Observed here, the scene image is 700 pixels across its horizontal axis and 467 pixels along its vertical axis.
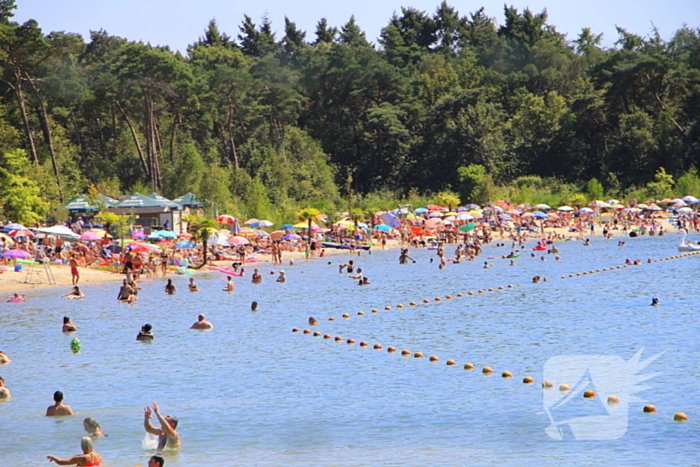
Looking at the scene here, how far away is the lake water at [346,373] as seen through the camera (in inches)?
531

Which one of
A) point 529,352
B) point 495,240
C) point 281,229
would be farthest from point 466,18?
point 529,352

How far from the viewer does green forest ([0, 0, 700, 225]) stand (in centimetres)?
5619

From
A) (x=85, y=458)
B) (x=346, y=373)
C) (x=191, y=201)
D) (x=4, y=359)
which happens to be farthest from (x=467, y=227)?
(x=85, y=458)

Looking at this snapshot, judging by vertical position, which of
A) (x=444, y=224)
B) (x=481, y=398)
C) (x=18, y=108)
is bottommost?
(x=481, y=398)

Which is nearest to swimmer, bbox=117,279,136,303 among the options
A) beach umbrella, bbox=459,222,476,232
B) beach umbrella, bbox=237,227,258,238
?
beach umbrella, bbox=237,227,258,238

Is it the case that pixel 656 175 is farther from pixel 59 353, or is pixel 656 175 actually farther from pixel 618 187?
pixel 59 353

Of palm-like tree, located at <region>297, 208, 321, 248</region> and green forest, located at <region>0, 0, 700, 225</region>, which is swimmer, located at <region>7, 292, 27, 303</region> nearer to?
green forest, located at <region>0, 0, 700, 225</region>

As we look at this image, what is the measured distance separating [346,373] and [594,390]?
5.50 metres

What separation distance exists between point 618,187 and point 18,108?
158 ft

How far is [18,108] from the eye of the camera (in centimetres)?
5534

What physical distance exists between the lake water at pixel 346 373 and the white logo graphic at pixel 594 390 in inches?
5.9

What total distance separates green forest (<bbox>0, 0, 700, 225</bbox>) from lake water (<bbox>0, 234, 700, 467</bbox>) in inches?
918

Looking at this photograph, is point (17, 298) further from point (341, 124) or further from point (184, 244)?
point (341, 124)

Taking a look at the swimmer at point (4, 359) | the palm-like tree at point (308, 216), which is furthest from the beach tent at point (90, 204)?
the swimmer at point (4, 359)
